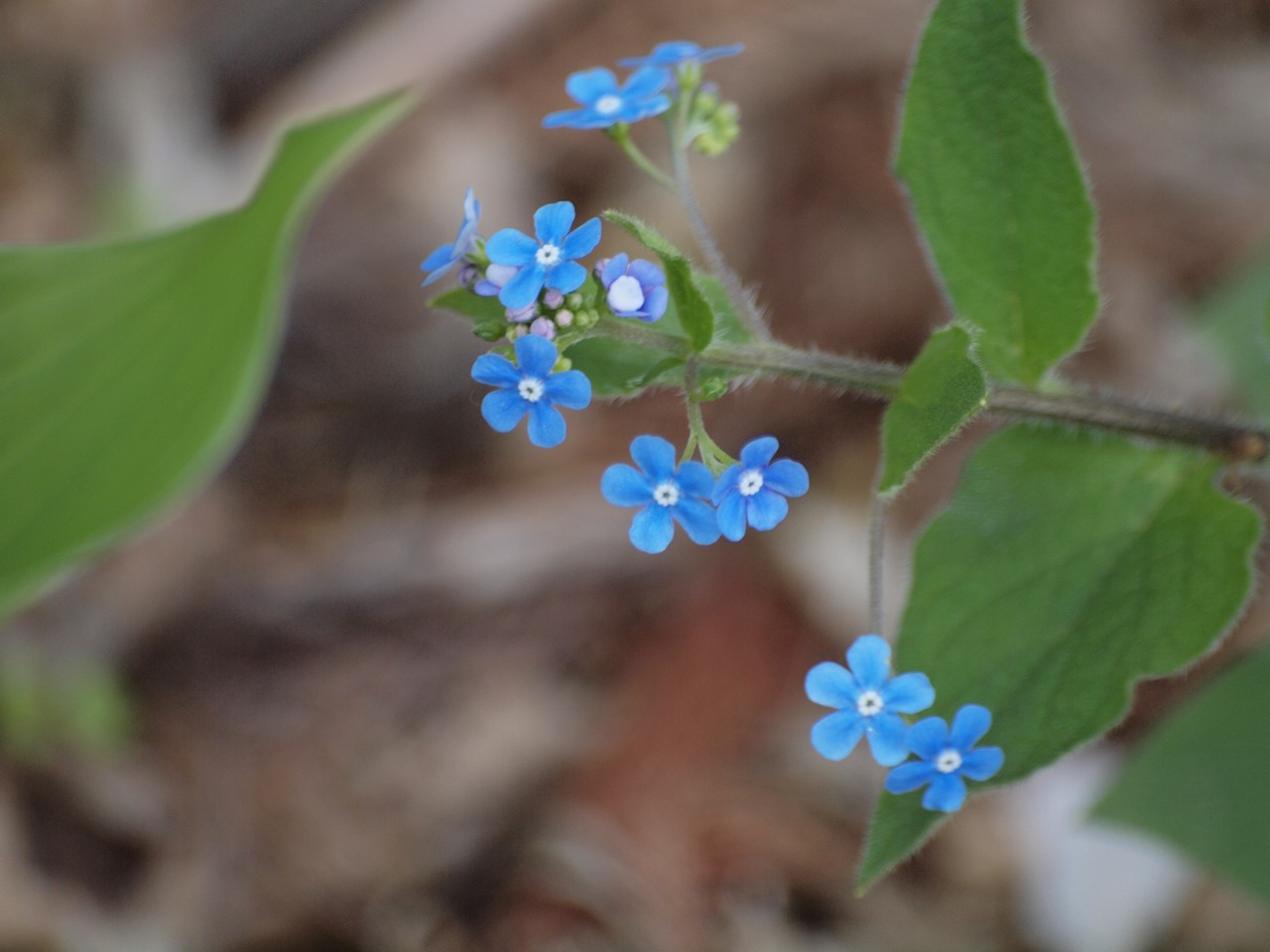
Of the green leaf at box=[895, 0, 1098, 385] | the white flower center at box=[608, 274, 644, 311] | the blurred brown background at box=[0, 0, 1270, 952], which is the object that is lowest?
the blurred brown background at box=[0, 0, 1270, 952]

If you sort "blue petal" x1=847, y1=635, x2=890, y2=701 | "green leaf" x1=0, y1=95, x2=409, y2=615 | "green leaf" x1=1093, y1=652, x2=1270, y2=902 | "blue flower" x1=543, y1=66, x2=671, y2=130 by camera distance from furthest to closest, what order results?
"green leaf" x1=1093, y1=652, x2=1270, y2=902 < "green leaf" x1=0, y1=95, x2=409, y2=615 < "blue flower" x1=543, y1=66, x2=671, y2=130 < "blue petal" x1=847, y1=635, x2=890, y2=701

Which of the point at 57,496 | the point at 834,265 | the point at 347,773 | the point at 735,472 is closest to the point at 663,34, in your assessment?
the point at 834,265

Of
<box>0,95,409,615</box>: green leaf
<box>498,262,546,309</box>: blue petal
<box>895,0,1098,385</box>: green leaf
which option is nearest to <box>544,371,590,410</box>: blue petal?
<box>498,262,546,309</box>: blue petal

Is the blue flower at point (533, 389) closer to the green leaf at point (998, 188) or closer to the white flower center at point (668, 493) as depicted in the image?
the white flower center at point (668, 493)

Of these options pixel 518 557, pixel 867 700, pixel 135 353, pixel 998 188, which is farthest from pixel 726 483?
pixel 518 557

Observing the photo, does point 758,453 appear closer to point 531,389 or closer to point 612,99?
point 531,389

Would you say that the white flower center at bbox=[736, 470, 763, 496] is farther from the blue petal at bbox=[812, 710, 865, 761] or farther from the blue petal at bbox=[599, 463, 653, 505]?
the blue petal at bbox=[812, 710, 865, 761]
